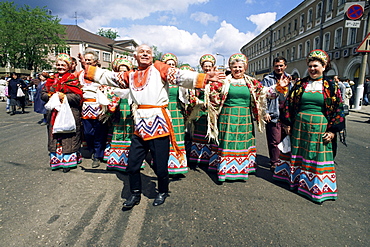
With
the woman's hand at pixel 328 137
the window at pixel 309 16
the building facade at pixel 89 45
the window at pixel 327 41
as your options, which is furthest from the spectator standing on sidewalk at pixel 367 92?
the building facade at pixel 89 45

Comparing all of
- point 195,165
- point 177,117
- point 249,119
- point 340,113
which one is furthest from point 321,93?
point 195,165

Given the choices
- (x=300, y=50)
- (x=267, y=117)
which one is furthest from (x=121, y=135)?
(x=300, y=50)

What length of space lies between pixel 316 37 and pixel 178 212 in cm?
3004

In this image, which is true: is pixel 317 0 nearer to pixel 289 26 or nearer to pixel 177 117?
pixel 289 26

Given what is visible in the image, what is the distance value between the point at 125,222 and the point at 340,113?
9.36ft

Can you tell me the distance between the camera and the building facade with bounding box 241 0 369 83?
2034cm

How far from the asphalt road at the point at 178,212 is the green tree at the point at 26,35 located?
109 ft

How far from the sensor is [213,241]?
2.33 m

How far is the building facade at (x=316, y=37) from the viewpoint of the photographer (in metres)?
20.3

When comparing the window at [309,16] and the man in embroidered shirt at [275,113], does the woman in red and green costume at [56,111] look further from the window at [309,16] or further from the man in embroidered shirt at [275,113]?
the window at [309,16]

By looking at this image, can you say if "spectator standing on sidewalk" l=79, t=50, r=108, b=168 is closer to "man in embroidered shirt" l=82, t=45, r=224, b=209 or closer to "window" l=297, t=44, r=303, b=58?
"man in embroidered shirt" l=82, t=45, r=224, b=209

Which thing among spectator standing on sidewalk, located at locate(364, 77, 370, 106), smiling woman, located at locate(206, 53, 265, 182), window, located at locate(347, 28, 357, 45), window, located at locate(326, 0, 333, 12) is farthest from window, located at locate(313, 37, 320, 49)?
smiling woman, located at locate(206, 53, 265, 182)

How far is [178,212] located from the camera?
113 inches

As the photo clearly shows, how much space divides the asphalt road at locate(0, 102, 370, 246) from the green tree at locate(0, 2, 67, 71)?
33.3 meters
